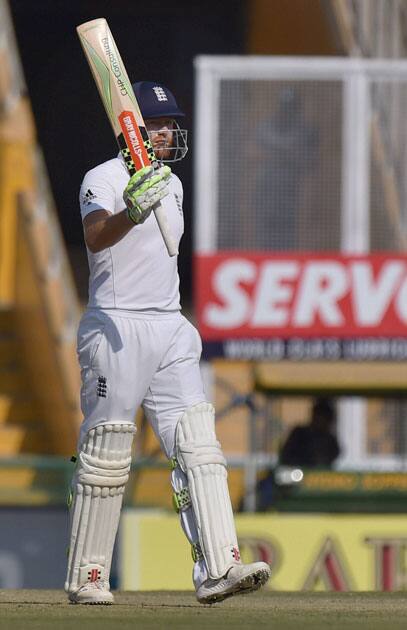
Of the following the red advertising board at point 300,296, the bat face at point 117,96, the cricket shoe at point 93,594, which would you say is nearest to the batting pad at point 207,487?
the cricket shoe at point 93,594

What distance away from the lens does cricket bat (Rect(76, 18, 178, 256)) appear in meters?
5.16

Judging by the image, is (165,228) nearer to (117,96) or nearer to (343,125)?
(117,96)

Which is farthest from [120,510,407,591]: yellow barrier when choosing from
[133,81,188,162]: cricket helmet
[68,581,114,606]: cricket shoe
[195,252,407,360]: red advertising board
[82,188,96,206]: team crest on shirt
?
[82,188,96,206]: team crest on shirt

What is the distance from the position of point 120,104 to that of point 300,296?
23.7 feet

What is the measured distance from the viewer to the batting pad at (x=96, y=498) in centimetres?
536

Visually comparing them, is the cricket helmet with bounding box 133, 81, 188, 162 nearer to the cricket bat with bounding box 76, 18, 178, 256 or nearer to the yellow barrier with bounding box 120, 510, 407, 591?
the cricket bat with bounding box 76, 18, 178, 256

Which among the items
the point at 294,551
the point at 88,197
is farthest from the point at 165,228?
the point at 294,551

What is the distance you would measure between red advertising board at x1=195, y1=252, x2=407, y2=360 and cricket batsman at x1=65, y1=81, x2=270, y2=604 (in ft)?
22.4

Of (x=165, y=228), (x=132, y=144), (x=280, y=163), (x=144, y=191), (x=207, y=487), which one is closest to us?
(x=144, y=191)

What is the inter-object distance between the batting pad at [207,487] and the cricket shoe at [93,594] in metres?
0.36

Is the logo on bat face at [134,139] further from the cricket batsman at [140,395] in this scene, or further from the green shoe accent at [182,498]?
the green shoe accent at [182,498]

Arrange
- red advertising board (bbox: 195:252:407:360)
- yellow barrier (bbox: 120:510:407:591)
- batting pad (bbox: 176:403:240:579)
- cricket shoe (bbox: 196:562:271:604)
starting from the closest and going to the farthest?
cricket shoe (bbox: 196:562:271:604)
batting pad (bbox: 176:403:240:579)
yellow barrier (bbox: 120:510:407:591)
red advertising board (bbox: 195:252:407:360)

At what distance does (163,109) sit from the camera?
17.7 ft

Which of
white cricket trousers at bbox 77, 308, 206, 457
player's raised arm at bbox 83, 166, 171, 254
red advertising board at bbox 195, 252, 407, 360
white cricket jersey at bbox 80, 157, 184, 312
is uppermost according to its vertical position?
player's raised arm at bbox 83, 166, 171, 254
